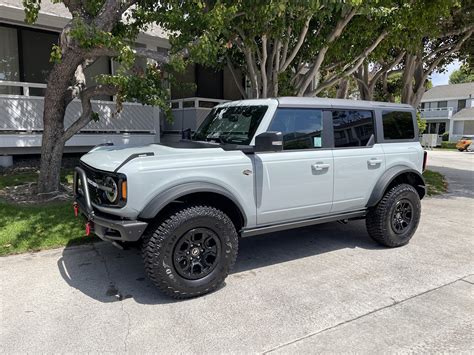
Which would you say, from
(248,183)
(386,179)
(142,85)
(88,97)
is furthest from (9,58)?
(386,179)

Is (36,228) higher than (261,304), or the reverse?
(36,228)

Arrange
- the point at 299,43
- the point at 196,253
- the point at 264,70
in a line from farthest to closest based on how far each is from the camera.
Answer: the point at 264,70, the point at 299,43, the point at 196,253

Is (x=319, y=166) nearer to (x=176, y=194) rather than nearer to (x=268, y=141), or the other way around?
(x=268, y=141)

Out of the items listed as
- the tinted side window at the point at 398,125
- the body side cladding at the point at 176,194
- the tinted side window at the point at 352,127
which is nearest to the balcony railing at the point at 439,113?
the tinted side window at the point at 398,125

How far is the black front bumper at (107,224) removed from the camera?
3.26 metres

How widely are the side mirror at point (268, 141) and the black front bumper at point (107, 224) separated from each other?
1.35 metres

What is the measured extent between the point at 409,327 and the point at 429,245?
8.27ft

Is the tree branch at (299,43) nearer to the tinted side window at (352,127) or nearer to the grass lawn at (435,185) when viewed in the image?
the tinted side window at (352,127)

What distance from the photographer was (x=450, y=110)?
148ft

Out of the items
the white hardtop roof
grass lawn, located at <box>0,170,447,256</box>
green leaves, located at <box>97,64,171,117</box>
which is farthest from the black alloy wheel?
green leaves, located at <box>97,64,171,117</box>

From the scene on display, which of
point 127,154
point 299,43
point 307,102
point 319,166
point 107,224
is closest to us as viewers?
point 107,224

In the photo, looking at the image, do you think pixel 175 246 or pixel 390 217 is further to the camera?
pixel 390 217

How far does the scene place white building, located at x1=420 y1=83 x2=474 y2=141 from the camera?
142ft

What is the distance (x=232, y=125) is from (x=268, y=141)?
98 cm
